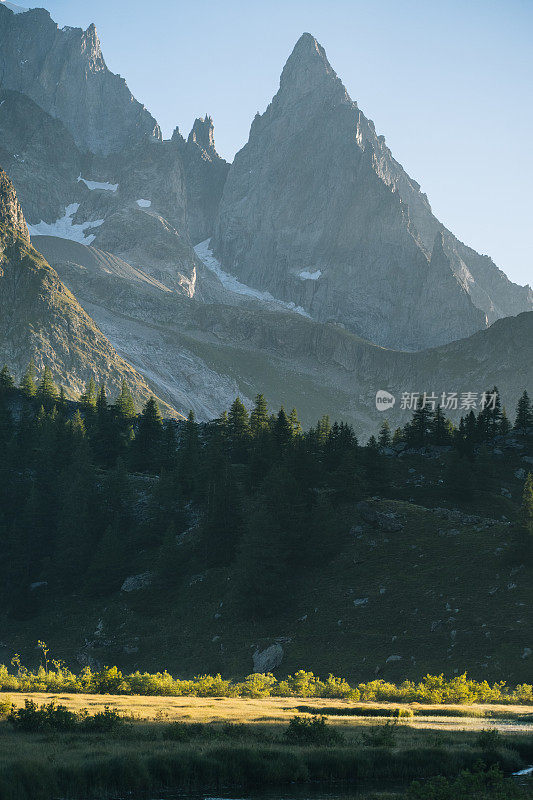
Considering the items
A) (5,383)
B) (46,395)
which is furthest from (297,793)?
(5,383)

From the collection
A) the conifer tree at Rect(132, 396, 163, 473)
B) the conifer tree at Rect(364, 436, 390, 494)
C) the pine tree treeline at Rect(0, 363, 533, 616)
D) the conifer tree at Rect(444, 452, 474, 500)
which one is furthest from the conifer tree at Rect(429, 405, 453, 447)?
the conifer tree at Rect(132, 396, 163, 473)

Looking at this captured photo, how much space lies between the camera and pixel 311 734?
25734mm

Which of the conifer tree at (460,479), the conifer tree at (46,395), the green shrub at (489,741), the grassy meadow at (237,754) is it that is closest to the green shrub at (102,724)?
the grassy meadow at (237,754)

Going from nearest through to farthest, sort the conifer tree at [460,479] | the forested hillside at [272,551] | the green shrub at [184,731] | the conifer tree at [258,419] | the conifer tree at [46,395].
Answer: the green shrub at [184,731] < the forested hillside at [272,551] < the conifer tree at [460,479] < the conifer tree at [258,419] < the conifer tree at [46,395]

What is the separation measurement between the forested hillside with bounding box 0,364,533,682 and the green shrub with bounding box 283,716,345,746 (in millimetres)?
23128

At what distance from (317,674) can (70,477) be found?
4630 centimetres

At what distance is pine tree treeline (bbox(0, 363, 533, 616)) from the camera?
67375mm

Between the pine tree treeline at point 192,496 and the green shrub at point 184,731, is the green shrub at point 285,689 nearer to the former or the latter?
the green shrub at point 184,731

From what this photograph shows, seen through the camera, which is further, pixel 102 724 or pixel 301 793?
pixel 102 724

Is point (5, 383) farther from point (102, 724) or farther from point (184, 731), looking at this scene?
point (184, 731)

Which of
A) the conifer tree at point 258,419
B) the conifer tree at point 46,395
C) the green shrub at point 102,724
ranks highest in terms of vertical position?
the conifer tree at point 46,395

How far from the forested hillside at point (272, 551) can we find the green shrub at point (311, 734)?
23128 millimetres

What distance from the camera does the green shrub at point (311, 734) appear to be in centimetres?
2547

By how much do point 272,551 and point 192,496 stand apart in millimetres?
24141
